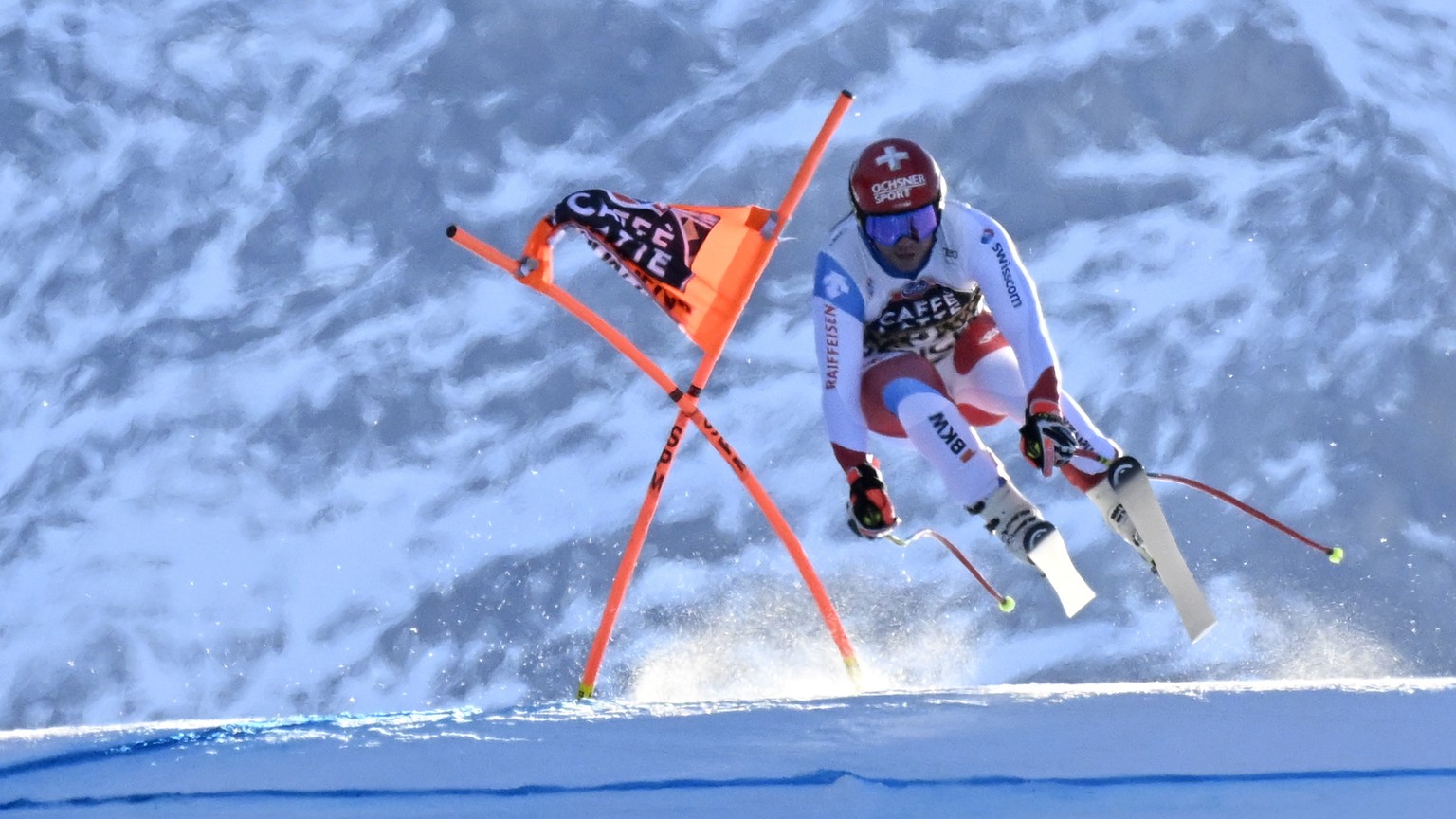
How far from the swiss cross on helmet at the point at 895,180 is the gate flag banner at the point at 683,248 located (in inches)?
34.4

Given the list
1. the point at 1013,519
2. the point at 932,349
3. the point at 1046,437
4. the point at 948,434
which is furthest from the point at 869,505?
the point at 932,349

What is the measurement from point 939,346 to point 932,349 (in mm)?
31

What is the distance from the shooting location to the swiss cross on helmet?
17.7ft

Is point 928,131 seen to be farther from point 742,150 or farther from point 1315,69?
point 1315,69

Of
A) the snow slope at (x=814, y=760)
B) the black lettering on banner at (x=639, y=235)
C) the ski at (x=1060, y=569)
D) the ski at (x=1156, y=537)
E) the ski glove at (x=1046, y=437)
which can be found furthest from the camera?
the black lettering on banner at (x=639, y=235)

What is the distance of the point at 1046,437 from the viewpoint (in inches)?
205

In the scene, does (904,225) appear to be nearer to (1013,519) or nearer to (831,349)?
(831,349)

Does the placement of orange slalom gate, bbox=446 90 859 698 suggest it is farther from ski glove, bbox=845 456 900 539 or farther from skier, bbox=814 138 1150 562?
ski glove, bbox=845 456 900 539

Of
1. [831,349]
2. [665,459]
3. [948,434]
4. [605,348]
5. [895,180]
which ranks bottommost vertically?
[605,348]

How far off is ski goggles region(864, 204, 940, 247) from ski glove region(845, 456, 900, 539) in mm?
722

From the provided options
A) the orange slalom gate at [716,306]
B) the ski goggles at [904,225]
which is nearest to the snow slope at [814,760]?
the ski goggles at [904,225]

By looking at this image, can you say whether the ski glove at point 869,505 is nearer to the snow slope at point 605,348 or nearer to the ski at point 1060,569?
the ski at point 1060,569

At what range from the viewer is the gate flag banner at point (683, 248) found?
623 cm

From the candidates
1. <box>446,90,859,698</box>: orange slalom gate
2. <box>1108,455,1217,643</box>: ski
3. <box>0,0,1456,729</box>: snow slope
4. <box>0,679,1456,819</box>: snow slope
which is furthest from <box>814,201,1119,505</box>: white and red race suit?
<box>0,0,1456,729</box>: snow slope
